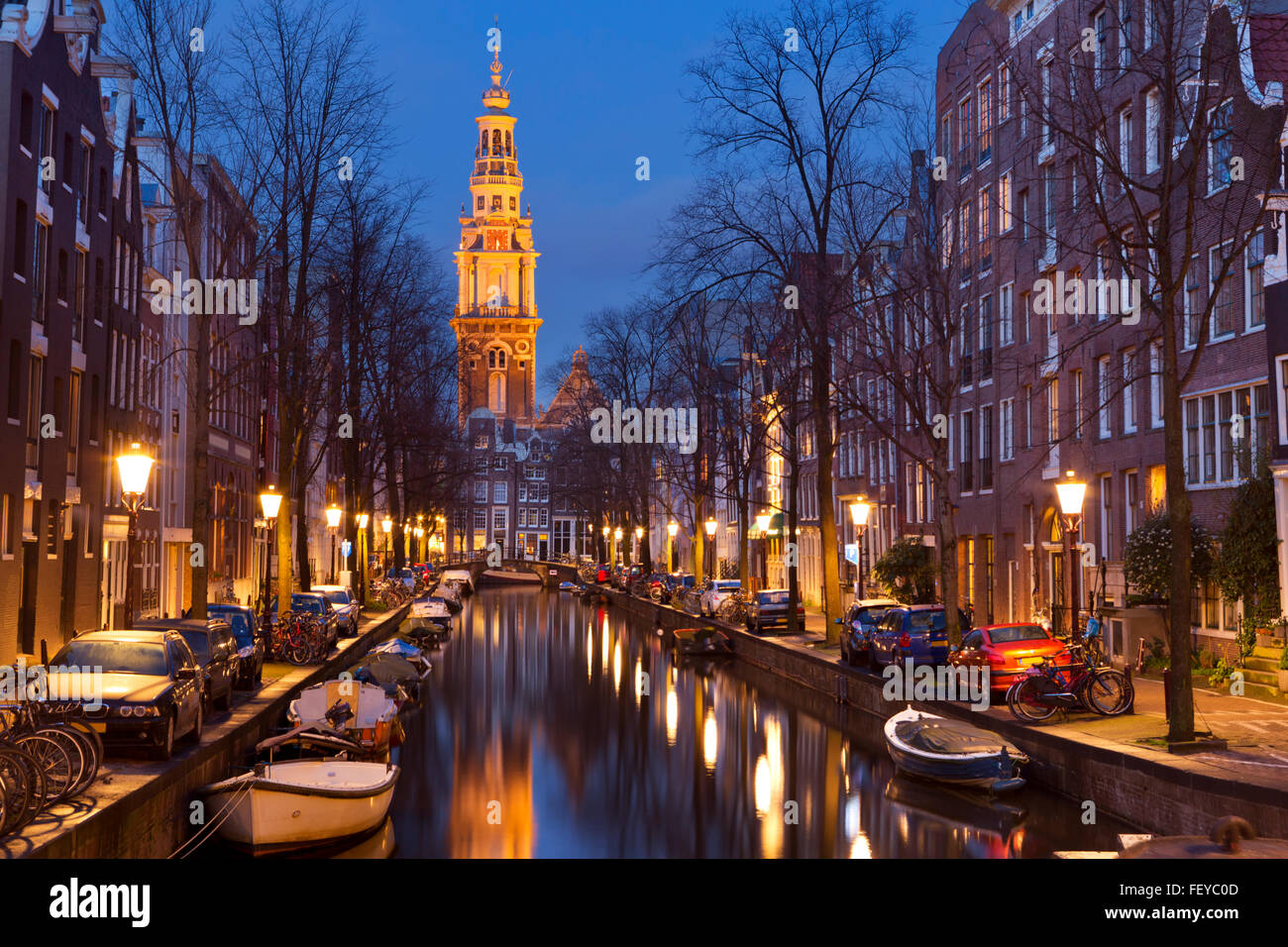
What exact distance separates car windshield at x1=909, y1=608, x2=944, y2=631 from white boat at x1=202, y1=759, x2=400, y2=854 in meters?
18.2

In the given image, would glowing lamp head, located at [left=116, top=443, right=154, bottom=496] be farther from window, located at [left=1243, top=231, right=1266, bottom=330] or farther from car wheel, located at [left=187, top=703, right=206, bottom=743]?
window, located at [left=1243, top=231, right=1266, bottom=330]

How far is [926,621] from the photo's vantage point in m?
36.3

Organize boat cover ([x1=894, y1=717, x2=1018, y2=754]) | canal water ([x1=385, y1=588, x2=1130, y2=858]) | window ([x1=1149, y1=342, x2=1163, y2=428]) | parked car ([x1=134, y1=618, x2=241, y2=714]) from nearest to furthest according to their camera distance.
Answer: canal water ([x1=385, y1=588, x2=1130, y2=858])
boat cover ([x1=894, y1=717, x2=1018, y2=754])
parked car ([x1=134, y1=618, x2=241, y2=714])
window ([x1=1149, y1=342, x2=1163, y2=428])

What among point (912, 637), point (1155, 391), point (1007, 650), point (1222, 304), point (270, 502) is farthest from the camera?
point (270, 502)

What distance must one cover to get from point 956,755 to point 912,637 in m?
11.4

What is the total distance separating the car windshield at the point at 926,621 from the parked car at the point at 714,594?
26022 mm

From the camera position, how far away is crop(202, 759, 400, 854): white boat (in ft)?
63.5

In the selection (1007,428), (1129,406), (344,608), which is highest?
(1007,428)

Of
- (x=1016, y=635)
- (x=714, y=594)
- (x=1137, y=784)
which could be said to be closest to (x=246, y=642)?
(x=1016, y=635)

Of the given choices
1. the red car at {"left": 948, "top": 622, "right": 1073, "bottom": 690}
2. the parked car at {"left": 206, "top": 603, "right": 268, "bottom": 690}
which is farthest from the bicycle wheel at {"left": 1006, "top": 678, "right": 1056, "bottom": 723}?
the parked car at {"left": 206, "top": 603, "right": 268, "bottom": 690}

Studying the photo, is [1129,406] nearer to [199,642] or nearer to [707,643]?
[707,643]

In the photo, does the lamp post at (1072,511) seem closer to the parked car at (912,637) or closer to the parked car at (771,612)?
the parked car at (912,637)
